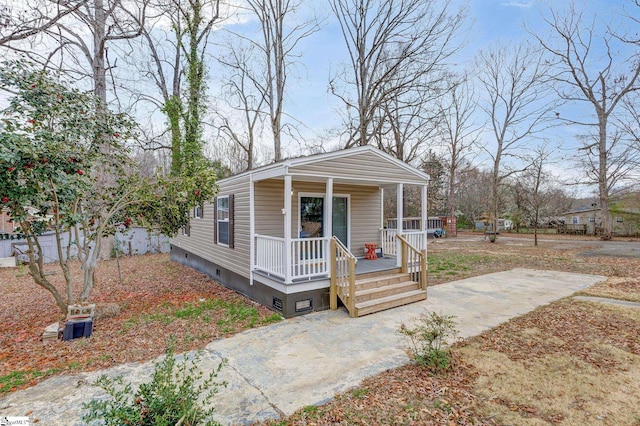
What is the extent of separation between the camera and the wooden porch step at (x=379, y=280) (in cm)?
636

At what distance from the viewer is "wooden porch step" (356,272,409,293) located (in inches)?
251

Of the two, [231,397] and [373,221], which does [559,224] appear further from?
[231,397]

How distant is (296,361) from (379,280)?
3122 millimetres

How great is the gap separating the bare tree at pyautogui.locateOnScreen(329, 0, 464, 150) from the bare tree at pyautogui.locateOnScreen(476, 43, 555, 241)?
30.7 feet

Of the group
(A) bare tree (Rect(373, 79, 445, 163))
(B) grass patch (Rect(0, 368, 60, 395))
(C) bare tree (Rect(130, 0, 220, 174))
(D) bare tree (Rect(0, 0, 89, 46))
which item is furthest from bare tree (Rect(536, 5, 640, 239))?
(B) grass patch (Rect(0, 368, 60, 395))

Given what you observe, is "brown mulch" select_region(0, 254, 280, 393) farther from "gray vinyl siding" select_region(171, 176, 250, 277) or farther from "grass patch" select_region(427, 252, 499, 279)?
"grass patch" select_region(427, 252, 499, 279)

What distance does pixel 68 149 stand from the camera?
4688 mm

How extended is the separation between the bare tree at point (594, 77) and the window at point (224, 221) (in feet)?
74.7

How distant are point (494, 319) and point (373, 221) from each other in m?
4.45

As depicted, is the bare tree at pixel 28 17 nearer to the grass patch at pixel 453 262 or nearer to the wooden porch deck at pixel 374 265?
the wooden porch deck at pixel 374 265

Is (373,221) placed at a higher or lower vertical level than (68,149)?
lower

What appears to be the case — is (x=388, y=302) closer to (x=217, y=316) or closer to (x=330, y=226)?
(x=330, y=226)

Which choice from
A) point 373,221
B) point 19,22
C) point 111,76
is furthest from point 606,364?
point 111,76

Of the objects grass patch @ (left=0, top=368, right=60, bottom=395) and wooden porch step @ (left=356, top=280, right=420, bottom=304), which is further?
wooden porch step @ (left=356, top=280, right=420, bottom=304)
